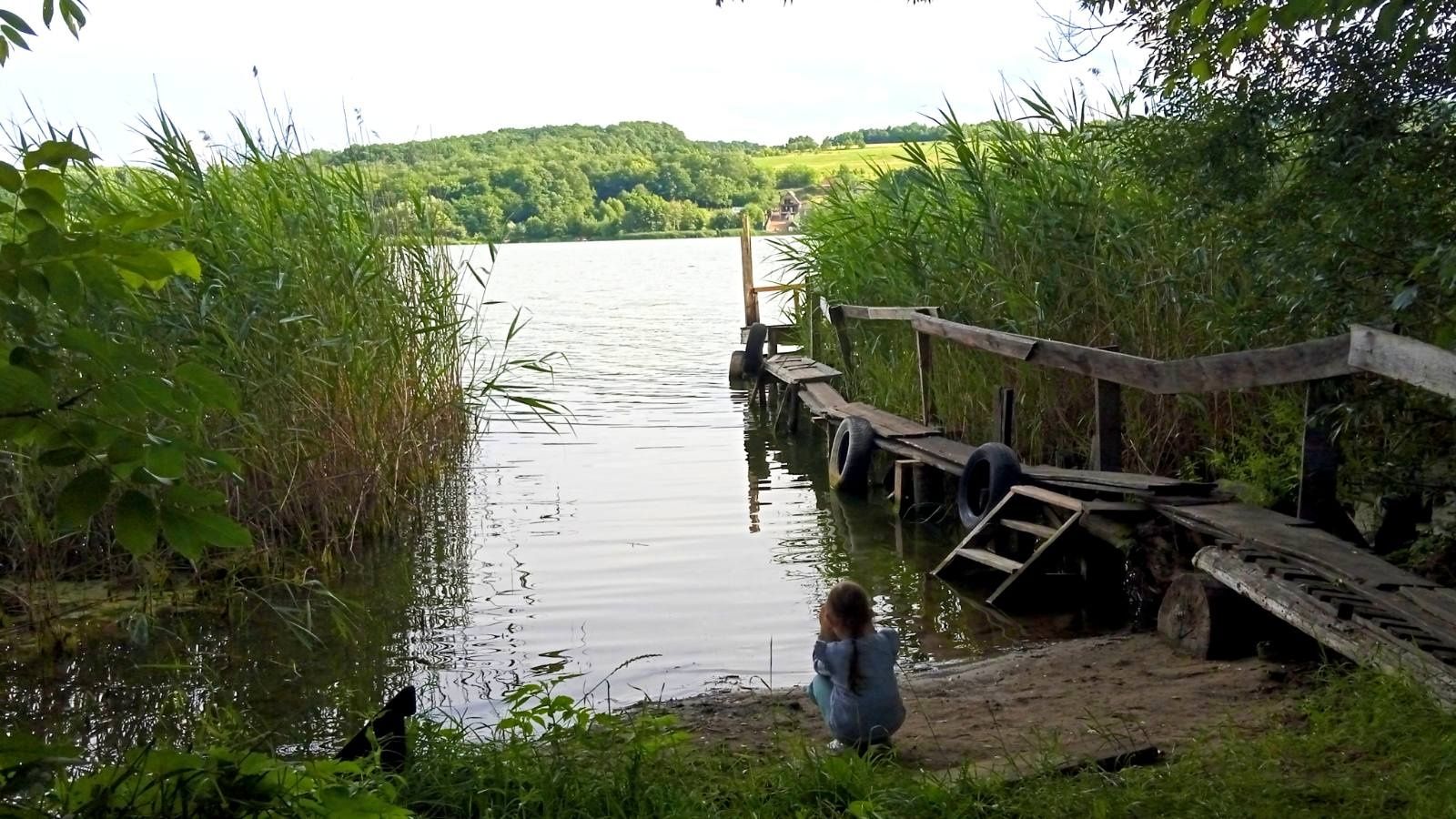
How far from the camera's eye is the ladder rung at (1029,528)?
7875mm

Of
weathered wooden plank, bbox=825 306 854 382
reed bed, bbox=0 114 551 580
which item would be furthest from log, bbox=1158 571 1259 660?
weathered wooden plank, bbox=825 306 854 382

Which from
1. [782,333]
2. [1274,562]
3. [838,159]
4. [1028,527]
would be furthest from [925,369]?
[838,159]

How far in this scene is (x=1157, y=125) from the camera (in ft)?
25.0

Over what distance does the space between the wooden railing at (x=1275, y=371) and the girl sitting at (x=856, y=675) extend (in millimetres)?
2090

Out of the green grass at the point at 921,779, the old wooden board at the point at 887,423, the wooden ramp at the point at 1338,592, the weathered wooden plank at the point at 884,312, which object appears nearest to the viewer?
the green grass at the point at 921,779

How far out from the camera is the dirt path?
4594 mm

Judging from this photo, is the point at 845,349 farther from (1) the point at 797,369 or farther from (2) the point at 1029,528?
(2) the point at 1029,528

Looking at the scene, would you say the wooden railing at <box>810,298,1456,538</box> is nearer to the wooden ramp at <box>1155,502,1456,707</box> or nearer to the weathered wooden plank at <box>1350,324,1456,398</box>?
the weathered wooden plank at <box>1350,324,1456,398</box>

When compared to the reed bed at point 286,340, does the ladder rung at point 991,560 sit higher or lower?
lower

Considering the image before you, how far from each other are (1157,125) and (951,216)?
3.91 meters

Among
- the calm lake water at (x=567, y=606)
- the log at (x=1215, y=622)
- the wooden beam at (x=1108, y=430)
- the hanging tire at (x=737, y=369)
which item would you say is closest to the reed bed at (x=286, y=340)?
the calm lake water at (x=567, y=606)

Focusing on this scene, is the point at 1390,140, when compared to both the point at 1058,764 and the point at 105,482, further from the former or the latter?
the point at 105,482

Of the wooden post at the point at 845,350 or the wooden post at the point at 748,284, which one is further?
the wooden post at the point at 748,284

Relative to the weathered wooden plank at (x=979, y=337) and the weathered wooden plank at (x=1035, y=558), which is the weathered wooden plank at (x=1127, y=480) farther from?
the weathered wooden plank at (x=979, y=337)
